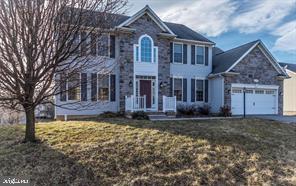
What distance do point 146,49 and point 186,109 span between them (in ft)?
17.0

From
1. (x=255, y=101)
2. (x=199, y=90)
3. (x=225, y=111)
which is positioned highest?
(x=199, y=90)

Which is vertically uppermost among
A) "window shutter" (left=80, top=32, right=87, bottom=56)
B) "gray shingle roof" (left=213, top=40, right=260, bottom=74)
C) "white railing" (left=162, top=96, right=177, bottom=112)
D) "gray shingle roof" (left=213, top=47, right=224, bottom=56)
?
"gray shingle roof" (left=213, top=47, right=224, bottom=56)

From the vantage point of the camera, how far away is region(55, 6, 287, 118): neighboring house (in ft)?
54.2

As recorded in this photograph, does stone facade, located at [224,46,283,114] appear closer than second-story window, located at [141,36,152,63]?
No

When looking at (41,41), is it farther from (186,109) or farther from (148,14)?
(186,109)

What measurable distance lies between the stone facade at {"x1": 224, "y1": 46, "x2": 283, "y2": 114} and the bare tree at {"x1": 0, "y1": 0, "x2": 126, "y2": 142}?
1315 cm

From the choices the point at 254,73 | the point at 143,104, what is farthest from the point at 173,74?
the point at 254,73

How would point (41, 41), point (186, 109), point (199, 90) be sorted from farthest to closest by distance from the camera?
1. point (199, 90)
2. point (186, 109)
3. point (41, 41)

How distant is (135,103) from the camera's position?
16641mm

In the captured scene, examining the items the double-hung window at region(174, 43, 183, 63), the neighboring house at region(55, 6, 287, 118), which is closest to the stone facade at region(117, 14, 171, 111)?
the neighboring house at region(55, 6, 287, 118)

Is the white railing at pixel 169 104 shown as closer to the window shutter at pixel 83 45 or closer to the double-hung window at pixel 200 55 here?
the double-hung window at pixel 200 55

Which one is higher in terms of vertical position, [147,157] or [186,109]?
[186,109]

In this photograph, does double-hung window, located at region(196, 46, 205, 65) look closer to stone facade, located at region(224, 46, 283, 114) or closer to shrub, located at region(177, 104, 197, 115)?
stone facade, located at region(224, 46, 283, 114)

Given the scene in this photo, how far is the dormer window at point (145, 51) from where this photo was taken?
17000mm
